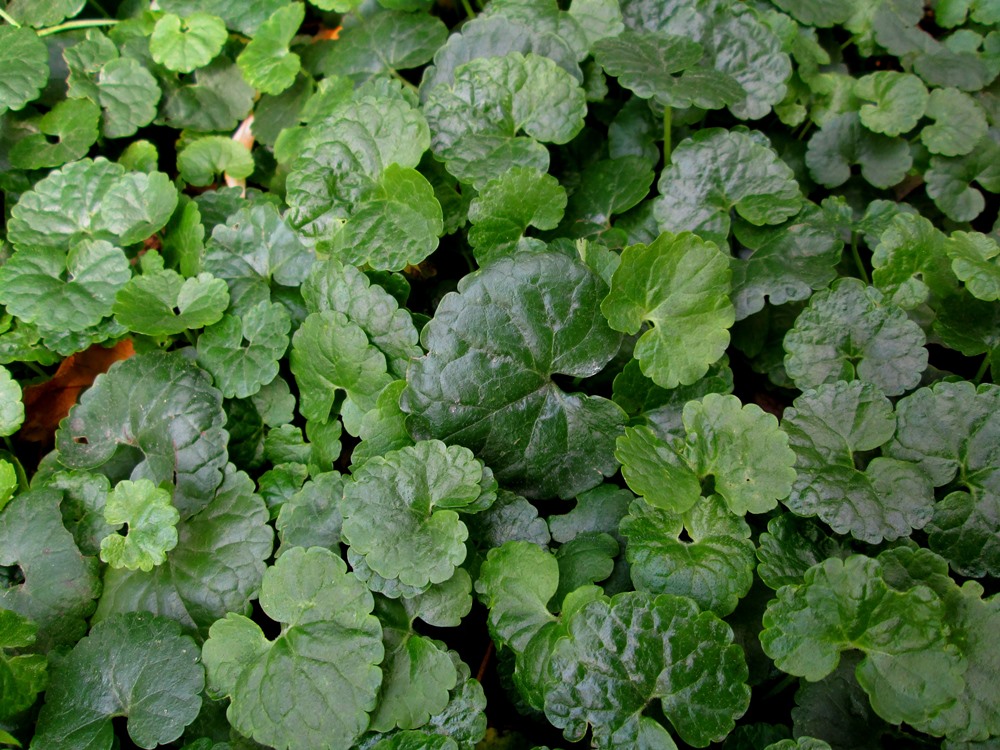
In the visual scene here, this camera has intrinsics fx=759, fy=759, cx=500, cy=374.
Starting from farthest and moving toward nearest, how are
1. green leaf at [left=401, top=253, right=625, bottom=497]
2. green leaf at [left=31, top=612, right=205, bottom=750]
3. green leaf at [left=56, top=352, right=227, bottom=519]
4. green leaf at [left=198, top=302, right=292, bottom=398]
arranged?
green leaf at [left=198, top=302, right=292, bottom=398] < green leaf at [left=56, top=352, right=227, bottom=519] < green leaf at [left=401, top=253, right=625, bottom=497] < green leaf at [left=31, top=612, right=205, bottom=750]

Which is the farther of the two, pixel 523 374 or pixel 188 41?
pixel 188 41

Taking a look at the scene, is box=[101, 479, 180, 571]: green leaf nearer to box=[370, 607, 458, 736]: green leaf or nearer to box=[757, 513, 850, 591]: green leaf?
box=[370, 607, 458, 736]: green leaf

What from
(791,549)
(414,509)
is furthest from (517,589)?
(791,549)

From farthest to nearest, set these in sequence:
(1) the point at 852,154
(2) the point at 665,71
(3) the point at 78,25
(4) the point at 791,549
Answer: (3) the point at 78,25
(1) the point at 852,154
(2) the point at 665,71
(4) the point at 791,549

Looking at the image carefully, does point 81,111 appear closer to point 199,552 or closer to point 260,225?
point 260,225

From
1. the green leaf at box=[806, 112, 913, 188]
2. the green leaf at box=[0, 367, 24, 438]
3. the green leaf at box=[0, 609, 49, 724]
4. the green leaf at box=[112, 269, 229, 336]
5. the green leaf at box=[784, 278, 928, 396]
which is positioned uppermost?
the green leaf at box=[806, 112, 913, 188]

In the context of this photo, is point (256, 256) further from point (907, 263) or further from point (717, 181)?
point (907, 263)

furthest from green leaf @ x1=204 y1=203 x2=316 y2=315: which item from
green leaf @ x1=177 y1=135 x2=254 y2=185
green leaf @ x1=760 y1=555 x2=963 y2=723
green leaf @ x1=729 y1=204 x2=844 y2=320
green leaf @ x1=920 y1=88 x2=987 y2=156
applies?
green leaf @ x1=920 y1=88 x2=987 y2=156

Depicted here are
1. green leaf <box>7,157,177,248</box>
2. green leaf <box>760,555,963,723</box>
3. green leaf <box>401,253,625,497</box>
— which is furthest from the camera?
green leaf <box>7,157,177,248</box>
